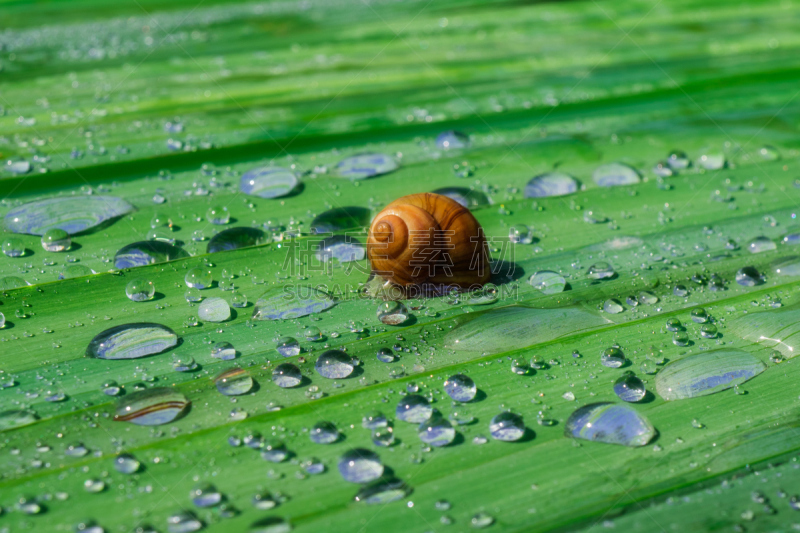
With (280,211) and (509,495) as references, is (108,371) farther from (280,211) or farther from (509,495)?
(509,495)

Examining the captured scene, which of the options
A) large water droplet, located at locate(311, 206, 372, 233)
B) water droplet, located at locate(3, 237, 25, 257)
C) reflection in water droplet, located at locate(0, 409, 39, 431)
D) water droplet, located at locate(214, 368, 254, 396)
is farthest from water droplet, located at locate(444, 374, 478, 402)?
water droplet, located at locate(3, 237, 25, 257)

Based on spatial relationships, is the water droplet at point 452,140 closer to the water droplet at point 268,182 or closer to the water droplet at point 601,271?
the water droplet at point 268,182

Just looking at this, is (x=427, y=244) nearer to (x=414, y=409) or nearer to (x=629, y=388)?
(x=414, y=409)

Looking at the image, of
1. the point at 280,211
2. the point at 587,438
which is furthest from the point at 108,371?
the point at 587,438

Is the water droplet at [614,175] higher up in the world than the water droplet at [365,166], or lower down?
lower down

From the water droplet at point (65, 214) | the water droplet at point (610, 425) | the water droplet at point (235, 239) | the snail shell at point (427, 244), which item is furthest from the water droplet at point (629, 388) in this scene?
the water droplet at point (65, 214)
